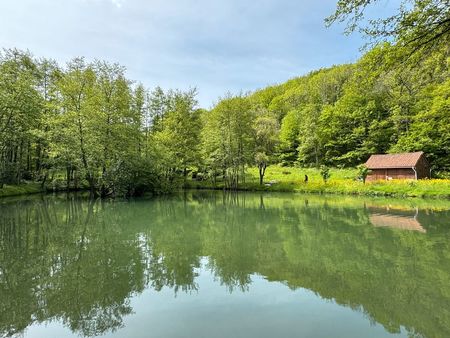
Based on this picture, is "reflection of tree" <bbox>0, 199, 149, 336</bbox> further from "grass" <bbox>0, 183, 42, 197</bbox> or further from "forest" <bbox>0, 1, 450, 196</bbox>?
"grass" <bbox>0, 183, 42, 197</bbox>

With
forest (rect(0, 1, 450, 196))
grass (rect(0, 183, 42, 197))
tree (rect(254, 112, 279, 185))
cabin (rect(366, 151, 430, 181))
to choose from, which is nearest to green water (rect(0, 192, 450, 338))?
forest (rect(0, 1, 450, 196))

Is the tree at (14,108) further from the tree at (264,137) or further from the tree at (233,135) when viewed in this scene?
the tree at (264,137)

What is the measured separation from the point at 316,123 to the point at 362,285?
162 ft

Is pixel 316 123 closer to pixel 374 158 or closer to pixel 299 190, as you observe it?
pixel 374 158

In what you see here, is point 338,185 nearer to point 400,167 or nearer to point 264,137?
point 400,167

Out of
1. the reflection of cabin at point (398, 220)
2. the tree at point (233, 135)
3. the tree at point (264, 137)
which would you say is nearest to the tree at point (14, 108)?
the tree at point (233, 135)

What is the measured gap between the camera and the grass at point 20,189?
28.2 metres

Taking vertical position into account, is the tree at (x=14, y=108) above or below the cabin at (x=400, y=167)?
above

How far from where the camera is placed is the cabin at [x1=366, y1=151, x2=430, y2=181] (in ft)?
114

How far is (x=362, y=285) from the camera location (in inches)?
251

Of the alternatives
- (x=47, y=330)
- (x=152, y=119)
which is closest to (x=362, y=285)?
(x=47, y=330)

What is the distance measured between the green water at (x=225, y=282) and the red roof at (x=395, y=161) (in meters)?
25.7

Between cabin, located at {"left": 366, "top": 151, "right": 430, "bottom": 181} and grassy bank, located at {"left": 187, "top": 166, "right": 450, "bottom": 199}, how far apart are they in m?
2.81

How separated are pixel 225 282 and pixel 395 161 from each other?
117 feet
